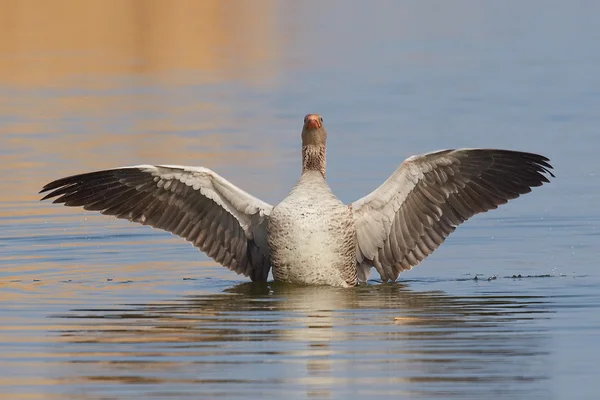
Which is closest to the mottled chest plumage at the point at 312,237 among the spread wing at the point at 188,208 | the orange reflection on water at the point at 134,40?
the spread wing at the point at 188,208

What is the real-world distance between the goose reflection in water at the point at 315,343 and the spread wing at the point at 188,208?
0.83 meters

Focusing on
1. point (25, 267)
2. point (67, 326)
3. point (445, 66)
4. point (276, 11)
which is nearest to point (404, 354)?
point (67, 326)

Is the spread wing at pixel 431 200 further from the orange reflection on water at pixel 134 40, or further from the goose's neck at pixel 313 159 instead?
the orange reflection on water at pixel 134 40

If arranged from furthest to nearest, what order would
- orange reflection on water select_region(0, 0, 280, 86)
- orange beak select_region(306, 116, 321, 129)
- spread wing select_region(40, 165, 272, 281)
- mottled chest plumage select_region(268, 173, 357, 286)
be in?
1. orange reflection on water select_region(0, 0, 280, 86)
2. orange beak select_region(306, 116, 321, 129)
3. spread wing select_region(40, 165, 272, 281)
4. mottled chest plumage select_region(268, 173, 357, 286)

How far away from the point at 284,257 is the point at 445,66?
19951mm

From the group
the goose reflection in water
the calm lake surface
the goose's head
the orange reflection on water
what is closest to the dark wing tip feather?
the calm lake surface

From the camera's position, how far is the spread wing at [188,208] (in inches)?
561

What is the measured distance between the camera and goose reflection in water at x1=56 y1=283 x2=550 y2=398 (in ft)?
31.6

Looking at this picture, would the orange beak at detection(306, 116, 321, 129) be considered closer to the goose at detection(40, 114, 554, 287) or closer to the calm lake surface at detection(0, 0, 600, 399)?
the goose at detection(40, 114, 554, 287)

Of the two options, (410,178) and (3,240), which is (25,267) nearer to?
(3,240)

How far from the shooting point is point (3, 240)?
16312mm

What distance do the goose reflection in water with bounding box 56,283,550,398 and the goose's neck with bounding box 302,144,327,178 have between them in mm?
1282

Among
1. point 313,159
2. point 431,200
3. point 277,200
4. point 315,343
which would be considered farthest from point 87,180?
point 315,343

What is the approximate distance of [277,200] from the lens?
58.7ft
